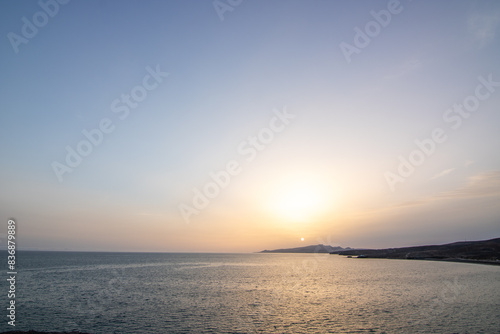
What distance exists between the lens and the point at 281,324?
A: 34.6 meters

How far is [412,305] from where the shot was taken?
43.6 metres

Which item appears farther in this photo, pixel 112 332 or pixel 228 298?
pixel 228 298

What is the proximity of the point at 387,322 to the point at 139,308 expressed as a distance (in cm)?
3203

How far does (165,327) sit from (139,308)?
1155 centimetres

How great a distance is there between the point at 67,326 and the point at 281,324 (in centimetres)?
2336

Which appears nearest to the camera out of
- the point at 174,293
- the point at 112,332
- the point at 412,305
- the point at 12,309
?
the point at 112,332

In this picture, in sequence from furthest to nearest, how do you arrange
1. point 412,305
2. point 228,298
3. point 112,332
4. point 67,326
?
point 228,298 → point 412,305 → point 67,326 → point 112,332

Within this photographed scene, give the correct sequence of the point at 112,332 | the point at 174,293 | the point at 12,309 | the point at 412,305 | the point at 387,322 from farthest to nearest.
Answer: the point at 174,293
the point at 412,305
the point at 12,309
the point at 387,322
the point at 112,332

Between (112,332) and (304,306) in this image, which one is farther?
(304,306)

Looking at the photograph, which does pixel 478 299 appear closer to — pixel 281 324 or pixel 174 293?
pixel 281 324

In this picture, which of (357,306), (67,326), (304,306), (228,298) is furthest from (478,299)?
(67,326)

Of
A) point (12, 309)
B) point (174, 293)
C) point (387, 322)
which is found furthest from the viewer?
point (174, 293)

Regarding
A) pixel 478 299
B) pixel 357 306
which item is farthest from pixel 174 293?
pixel 478 299

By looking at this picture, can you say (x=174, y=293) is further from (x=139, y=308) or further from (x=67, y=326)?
(x=67, y=326)
